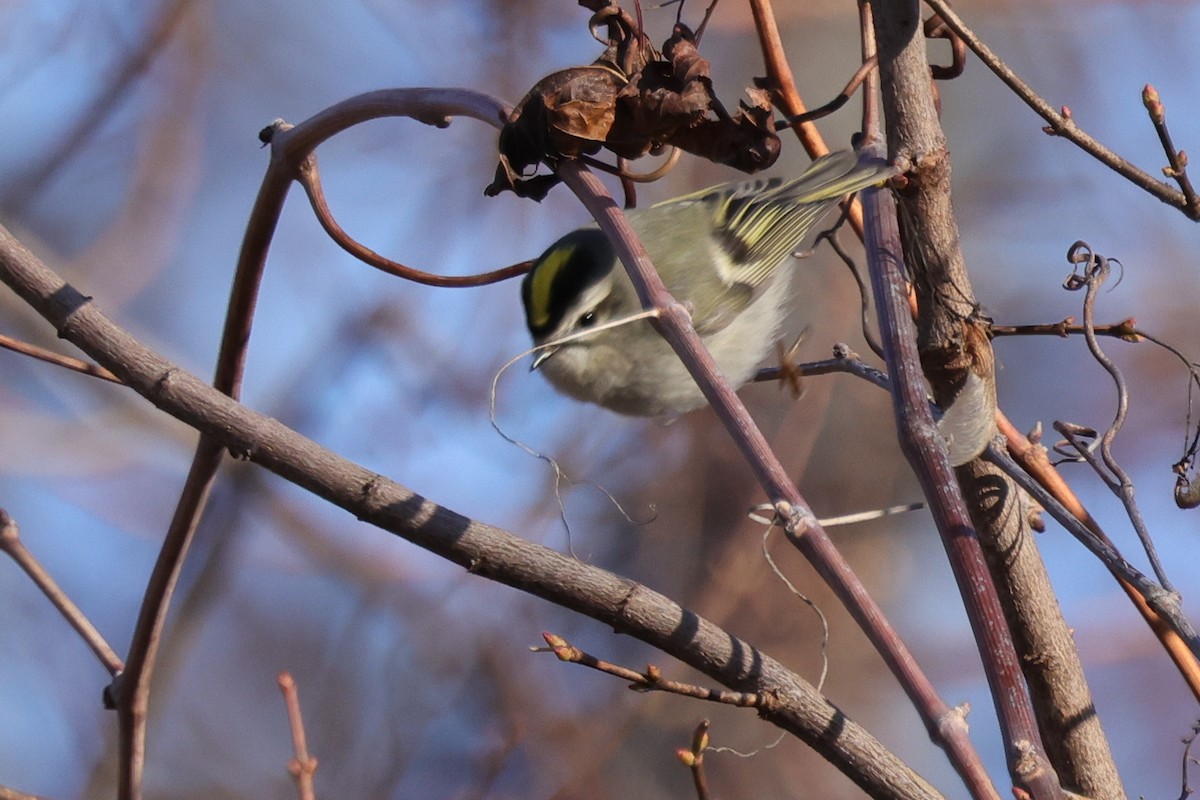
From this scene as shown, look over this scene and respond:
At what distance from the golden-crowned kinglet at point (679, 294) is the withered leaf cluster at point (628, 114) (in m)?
0.63

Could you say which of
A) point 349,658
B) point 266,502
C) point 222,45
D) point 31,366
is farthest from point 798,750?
point 222,45

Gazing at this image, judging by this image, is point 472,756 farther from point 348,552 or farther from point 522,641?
point 348,552

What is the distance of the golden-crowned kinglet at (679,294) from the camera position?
69.8 inches

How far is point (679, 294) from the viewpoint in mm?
1944

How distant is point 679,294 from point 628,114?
104 cm

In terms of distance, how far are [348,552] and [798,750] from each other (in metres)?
0.97

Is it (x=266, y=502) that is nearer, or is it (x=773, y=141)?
(x=773, y=141)

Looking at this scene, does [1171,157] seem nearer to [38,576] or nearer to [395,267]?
[395,267]

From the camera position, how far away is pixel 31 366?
2.35m

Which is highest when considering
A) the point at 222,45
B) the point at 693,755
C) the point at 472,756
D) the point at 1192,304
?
the point at 1192,304

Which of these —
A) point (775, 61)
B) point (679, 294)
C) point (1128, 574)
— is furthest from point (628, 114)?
point (679, 294)

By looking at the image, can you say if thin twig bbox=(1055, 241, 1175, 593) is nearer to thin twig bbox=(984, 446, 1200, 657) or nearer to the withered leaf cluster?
Result: thin twig bbox=(984, 446, 1200, 657)

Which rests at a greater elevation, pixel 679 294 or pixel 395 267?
pixel 679 294

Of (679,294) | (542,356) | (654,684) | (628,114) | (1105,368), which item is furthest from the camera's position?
(679,294)
